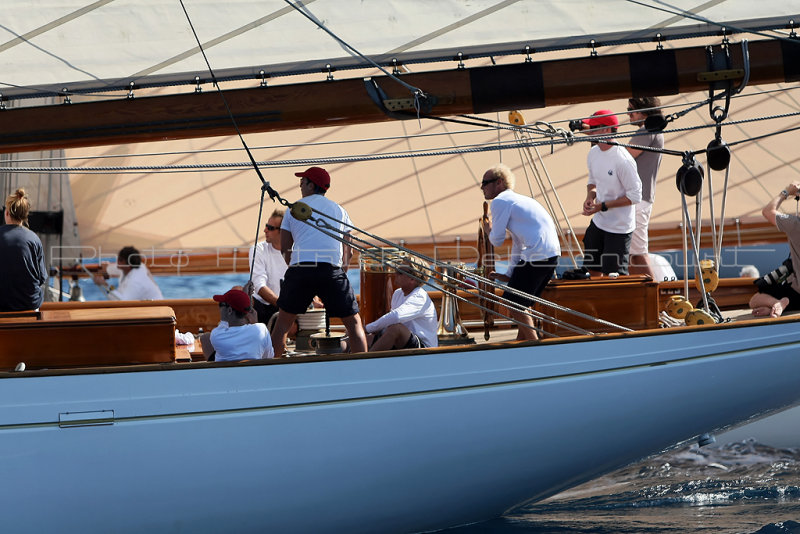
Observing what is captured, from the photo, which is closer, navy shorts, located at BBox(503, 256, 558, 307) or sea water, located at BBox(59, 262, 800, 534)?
navy shorts, located at BBox(503, 256, 558, 307)

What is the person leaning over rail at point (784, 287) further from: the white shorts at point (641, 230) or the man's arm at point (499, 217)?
the man's arm at point (499, 217)

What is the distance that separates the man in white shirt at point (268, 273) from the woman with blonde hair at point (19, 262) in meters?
1.02

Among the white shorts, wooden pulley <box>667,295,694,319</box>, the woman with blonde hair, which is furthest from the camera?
the white shorts

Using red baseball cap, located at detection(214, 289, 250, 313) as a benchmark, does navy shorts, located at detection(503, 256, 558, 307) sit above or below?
above

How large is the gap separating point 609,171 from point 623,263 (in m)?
0.40

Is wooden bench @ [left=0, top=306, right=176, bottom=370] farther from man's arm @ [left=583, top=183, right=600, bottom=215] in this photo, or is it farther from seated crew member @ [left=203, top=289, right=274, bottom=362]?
man's arm @ [left=583, top=183, right=600, bottom=215]

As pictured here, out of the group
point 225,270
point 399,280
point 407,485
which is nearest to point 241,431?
point 407,485

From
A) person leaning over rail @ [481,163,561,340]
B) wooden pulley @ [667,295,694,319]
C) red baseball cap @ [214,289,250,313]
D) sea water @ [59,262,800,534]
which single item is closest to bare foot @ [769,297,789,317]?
wooden pulley @ [667,295,694,319]

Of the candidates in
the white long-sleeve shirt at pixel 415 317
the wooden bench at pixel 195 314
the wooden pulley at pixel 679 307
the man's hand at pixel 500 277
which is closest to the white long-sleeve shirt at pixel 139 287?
the wooden bench at pixel 195 314

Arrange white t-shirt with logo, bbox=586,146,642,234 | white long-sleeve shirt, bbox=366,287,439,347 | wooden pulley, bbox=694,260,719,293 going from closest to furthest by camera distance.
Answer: white long-sleeve shirt, bbox=366,287,439,347 → wooden pulley, bbox=694,260,719,293 → white t-shirt with logo, bbox=586,146,642,234

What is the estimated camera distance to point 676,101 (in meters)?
6.38

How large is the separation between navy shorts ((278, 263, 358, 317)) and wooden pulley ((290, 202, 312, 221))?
12.4 inches

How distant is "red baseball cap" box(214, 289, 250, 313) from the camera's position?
11.0 ft

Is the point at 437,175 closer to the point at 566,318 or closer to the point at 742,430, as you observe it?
the point at 742,430
